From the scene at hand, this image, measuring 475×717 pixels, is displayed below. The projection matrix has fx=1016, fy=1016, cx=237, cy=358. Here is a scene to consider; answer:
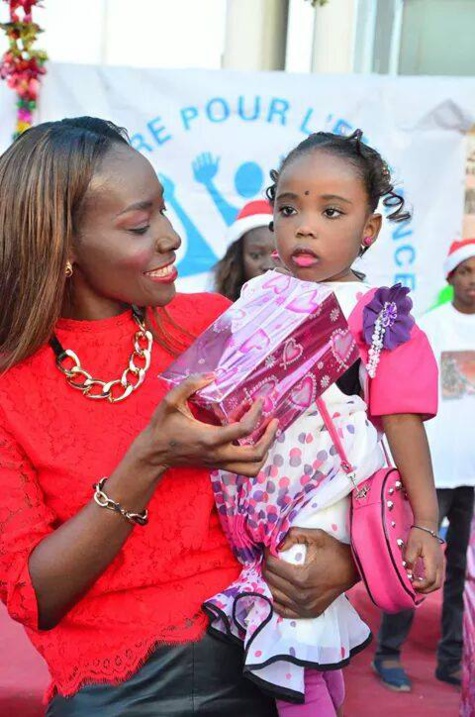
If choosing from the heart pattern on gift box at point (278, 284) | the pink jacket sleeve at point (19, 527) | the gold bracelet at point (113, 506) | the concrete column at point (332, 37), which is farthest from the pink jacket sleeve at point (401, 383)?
the concrete column at point (332, 37)

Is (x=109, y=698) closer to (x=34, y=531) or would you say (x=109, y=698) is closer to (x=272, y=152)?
(x=34, y=531)

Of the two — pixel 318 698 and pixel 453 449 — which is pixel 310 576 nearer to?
pixel 318 698

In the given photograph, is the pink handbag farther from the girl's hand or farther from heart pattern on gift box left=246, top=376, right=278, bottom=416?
Answer: heart pattern on gift box left=246, top=376, right=278, bottom=416

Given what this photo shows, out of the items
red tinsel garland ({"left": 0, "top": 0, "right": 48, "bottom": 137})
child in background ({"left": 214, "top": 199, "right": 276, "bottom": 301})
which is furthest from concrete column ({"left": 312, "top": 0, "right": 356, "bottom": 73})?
child in background ({"left": 214, "top": 199, "right": 276, "bottom": 301})

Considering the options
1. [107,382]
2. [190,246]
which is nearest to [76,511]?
[107,382]

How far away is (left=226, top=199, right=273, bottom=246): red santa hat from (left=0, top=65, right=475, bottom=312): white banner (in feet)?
3.80

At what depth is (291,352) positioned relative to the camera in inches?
65.6

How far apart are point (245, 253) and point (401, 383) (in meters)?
2.68

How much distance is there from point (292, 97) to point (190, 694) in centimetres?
475

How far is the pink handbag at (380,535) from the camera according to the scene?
183 cm

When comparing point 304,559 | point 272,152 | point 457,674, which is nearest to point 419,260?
point 272,152

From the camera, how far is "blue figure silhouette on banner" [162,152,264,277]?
6.09 meters

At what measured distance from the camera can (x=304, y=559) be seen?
6.06 feet

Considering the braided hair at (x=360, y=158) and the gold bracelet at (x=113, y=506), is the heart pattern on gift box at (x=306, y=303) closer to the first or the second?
the gold bracelet at (x=113, y=506)
